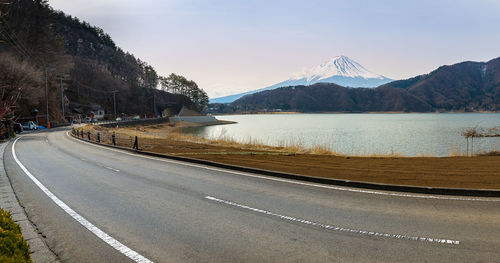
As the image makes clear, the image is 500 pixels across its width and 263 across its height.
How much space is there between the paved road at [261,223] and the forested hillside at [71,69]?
325 cm

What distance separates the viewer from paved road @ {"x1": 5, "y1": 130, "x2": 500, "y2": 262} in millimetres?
4609

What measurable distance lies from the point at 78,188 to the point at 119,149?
43.7 feet

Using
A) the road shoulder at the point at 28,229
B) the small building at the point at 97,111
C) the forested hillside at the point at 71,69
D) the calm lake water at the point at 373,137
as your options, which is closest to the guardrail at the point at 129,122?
the forested hillside at the point at 71,69

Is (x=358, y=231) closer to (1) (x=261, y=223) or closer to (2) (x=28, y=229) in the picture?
(1) (x=261, y=223)

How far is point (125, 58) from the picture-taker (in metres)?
158

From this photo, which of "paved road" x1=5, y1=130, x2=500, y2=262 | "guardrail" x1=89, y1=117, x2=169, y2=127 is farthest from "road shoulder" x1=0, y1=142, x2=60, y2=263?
"guardrail" x1=89, y1=117, x2=169, y2=127

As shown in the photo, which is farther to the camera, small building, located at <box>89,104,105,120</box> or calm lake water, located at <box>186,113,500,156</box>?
small building, located at <box>89,104,105,120</box>

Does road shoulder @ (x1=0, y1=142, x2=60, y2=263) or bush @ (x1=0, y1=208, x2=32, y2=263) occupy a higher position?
bush @ (x1=0, y1=208, x2=32, y2=263)

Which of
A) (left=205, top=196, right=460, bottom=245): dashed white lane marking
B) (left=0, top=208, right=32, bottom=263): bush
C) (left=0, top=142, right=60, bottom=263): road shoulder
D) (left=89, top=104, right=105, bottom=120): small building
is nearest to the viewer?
(left=0, top=208, right=32, bottom=263): bush

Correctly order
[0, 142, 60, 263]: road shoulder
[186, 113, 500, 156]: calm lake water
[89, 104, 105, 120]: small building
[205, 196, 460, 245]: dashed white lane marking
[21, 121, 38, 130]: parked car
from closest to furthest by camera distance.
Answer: [0, 142, 60, 263]: road shoulder, [205, 196, 460, 245]: dashed white lane marking, [186, 113, 500, 156]: calm lake water, [21, 121, 38, 130]: parked car, [89, 104, 105, 120]: small building

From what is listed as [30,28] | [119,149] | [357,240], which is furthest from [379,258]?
[30,28]

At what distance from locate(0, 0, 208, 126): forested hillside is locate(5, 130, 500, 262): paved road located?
3.25 meters

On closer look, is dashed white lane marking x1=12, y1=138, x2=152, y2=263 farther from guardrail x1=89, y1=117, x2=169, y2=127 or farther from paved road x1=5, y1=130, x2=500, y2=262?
guardrail x1=89, y1=117, x2=169, y2=127

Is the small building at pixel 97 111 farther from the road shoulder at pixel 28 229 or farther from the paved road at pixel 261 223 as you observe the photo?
the road shoulder at pixel 28 229
